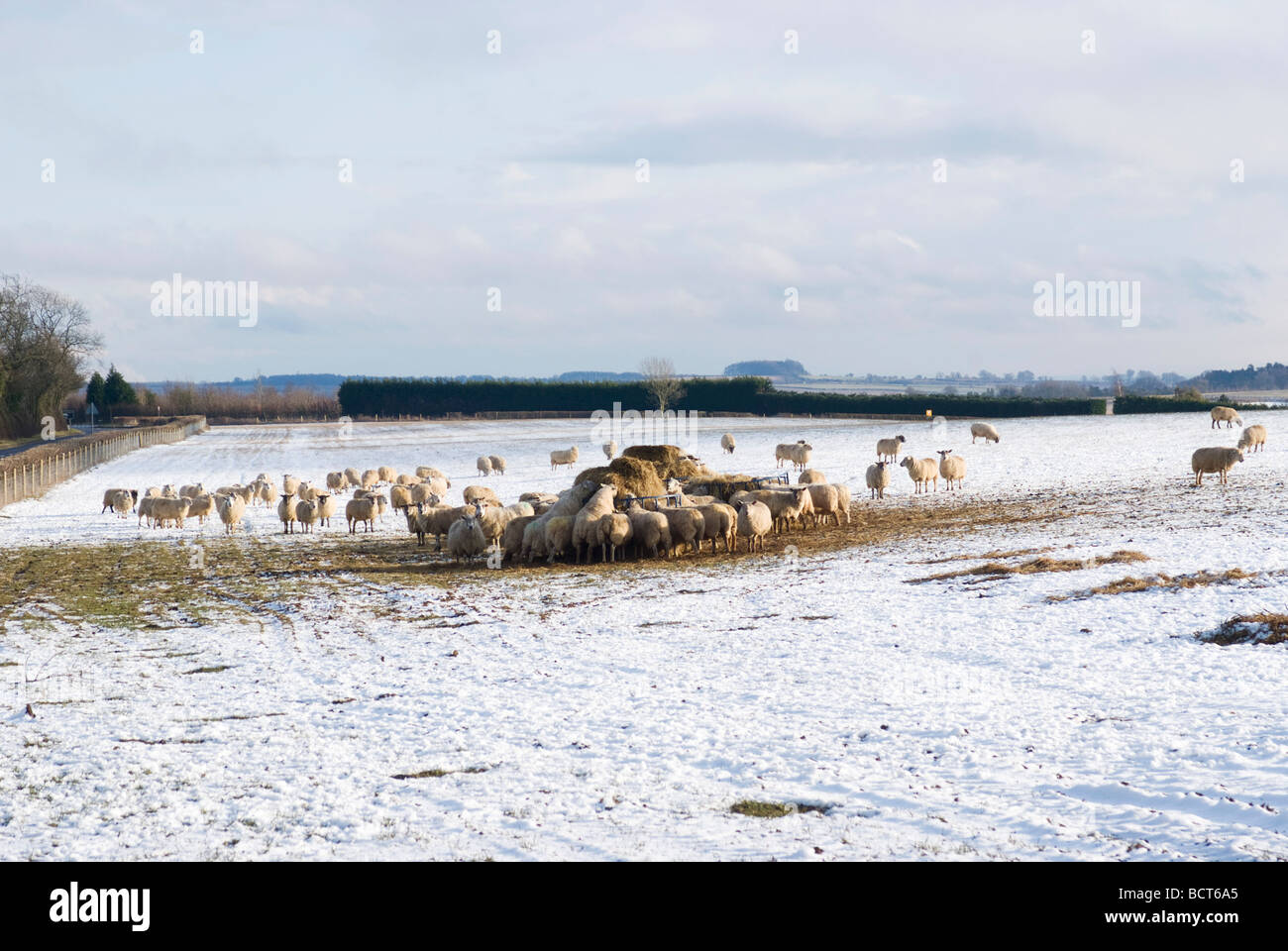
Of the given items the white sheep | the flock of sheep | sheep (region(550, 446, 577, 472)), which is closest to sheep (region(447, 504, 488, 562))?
the flock of sheep

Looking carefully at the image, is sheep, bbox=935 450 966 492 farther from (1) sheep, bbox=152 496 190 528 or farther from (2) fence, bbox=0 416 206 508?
(2) fence, bbox=0 416 206 508

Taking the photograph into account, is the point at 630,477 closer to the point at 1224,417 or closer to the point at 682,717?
the point at 682,717

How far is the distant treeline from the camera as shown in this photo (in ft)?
273

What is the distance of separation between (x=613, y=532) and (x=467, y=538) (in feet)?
10.8

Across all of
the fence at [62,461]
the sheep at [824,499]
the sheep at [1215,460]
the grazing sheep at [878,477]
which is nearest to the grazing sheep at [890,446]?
the grazing sheep at [878,477]

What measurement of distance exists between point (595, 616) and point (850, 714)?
6.44 metres

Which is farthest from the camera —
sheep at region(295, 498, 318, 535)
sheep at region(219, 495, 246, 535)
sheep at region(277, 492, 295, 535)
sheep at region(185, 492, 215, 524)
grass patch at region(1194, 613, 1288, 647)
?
sheep at region(185, 492, 215, 524)

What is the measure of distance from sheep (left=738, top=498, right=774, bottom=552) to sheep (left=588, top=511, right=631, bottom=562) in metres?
2.53

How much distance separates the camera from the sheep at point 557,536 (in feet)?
75.5

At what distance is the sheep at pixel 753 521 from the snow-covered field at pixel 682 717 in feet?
6.32

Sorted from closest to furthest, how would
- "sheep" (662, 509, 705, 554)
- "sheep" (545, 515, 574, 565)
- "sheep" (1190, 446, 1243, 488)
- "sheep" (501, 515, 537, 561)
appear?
"sheep" (545, 515, 574, 565) → "sheep" (662, 509, 705, 554) → "sheep" (501, 515, 537, 561) → "sheep" (1190, 446, 1243, 488)

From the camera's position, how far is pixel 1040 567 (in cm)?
1820

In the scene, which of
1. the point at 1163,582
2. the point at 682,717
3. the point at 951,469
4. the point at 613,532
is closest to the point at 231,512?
the point at 613,532
